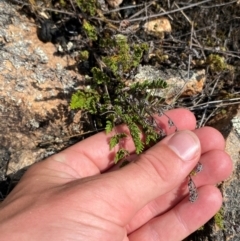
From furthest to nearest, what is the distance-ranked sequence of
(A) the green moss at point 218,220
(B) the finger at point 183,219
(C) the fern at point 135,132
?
1. (A) the green moss at point 218,220
2. (B) the finger at point 183,219
3. (C) the fern at point 135,132

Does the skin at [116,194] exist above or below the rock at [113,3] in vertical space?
below

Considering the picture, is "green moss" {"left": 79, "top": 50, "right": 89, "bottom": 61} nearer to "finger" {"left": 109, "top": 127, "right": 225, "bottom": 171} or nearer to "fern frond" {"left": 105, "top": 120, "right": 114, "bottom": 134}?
"fern frond" {"left": 105, "top": 120, "right": 114, "bottom": 134}

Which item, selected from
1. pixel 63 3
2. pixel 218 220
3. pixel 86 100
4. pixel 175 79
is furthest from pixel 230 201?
pixel 63 3

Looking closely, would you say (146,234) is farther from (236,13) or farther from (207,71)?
(236,13)

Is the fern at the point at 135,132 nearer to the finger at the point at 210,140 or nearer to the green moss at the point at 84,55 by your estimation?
the finger at the point at 210,140

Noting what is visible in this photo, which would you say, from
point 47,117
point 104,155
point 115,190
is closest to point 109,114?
point 104,155

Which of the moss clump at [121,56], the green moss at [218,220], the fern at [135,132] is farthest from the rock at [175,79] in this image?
the green moss at [218,220]

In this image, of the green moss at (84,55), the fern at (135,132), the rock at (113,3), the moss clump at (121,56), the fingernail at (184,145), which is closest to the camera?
the fingernail at (184,145)
